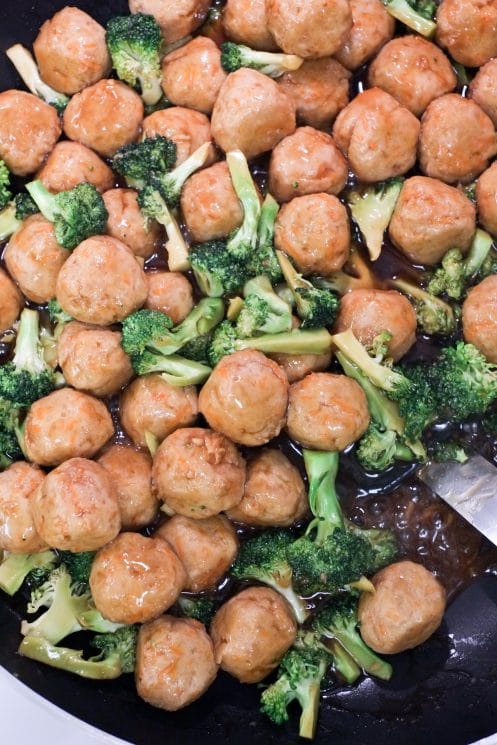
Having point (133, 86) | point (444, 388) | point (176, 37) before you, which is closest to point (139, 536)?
point (444, 388)

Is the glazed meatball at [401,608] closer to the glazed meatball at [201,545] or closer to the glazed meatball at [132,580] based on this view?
the glazed meatball at [201,545]

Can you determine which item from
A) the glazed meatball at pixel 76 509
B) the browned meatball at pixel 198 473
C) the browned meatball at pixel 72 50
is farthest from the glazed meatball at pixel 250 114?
the glazed meatball at pixel 76 509

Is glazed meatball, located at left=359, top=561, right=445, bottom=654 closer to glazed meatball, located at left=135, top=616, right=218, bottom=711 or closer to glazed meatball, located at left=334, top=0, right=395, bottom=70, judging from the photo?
glazed meatball, located at left=135, top=616, right=218, bottom=711

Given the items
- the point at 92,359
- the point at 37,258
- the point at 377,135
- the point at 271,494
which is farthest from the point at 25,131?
the point at 271,494

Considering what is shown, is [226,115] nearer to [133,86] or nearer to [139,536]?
[133,86]

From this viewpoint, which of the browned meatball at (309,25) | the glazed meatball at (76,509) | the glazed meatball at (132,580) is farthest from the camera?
the browned meatball at (309,25)

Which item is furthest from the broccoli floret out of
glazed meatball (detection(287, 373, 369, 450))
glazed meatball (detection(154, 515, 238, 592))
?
glazed meatball (detection(154, 515, 238, 592))
